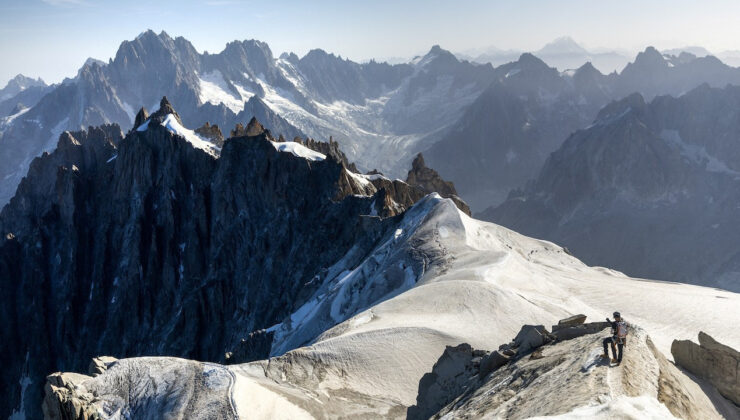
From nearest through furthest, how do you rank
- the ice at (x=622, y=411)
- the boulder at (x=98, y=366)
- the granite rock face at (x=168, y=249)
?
1. the ice at (x=622, y=411)
2. the boulder at (x=98, y=366)
3. the granite rock face at (x=168, y=249)

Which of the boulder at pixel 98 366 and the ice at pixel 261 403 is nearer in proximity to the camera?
the ice at pixel 261 403

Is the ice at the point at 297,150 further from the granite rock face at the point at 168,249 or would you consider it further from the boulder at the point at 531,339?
the boulder at the point at 531,339

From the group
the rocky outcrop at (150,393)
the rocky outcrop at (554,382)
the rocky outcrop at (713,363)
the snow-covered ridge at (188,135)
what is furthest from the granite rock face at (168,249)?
the rocky outcrop at (713,363)

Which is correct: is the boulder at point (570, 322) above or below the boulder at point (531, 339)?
above

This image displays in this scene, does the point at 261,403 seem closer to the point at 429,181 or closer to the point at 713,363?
the point at 713,363

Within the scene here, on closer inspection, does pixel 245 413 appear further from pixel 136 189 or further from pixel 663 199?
pixel 663 199

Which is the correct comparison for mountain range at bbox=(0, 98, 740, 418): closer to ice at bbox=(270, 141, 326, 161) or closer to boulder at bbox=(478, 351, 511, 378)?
boulder at bbox=(478, 351, 511, 378)

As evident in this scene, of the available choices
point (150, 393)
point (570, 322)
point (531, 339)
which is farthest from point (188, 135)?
point (531, 339)
